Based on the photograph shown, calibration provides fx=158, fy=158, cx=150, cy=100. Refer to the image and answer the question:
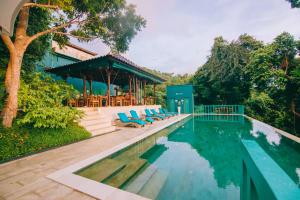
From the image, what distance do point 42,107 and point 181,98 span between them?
19.1m

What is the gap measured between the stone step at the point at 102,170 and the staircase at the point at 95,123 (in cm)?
357

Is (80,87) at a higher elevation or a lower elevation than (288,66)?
lower

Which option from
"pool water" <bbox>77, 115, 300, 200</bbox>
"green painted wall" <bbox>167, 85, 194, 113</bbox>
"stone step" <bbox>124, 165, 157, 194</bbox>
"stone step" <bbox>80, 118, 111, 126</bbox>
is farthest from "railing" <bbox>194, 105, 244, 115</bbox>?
"stone step" <bbox>124, 165, 157, 194</bbox>

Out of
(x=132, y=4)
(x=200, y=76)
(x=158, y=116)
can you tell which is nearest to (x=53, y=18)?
(x=132, y=4)

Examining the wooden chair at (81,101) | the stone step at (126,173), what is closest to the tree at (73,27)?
the stone step at (126,173)

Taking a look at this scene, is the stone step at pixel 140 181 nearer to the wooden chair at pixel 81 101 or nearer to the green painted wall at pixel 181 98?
the wooden chair at pixel 81 101

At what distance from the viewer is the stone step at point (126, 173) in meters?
3.39

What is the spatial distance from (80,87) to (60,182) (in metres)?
14.2

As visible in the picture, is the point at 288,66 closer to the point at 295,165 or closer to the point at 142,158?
the point at 295,165

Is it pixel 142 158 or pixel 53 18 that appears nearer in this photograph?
pixel 142 158

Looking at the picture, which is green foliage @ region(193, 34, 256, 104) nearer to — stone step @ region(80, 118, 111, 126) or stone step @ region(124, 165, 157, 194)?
stone step @ region(80, 118, 111, 126)

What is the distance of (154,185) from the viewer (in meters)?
3.47

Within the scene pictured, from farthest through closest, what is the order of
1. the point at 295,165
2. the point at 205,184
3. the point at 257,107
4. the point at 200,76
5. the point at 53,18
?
the point at 200,76 < the point at 257,107 < the point at 53,18 < the point at 295,165 < the point at 205,184

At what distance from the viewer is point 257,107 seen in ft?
69.8
